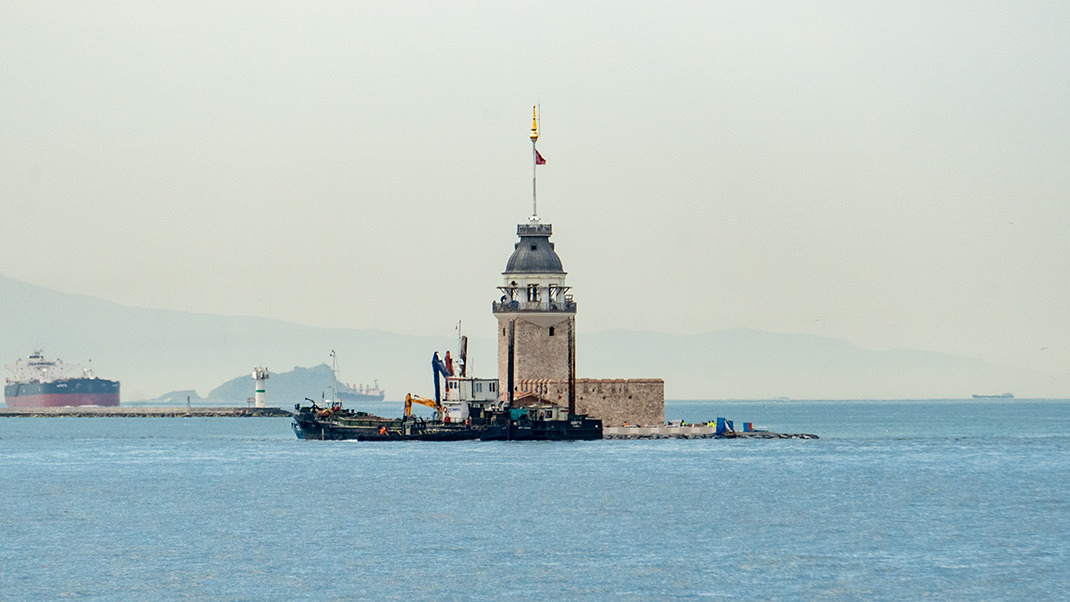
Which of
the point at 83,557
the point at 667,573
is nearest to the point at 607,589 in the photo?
the point at 667,573

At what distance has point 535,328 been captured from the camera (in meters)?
96.7

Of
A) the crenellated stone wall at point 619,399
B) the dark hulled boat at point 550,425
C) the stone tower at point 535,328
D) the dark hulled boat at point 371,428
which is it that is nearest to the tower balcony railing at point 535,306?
the stone tower at point 535,328

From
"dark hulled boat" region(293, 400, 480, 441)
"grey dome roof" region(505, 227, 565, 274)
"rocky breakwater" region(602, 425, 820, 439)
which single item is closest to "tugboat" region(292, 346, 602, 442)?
"dark hulled boat" region(293, 400, 480, 441)

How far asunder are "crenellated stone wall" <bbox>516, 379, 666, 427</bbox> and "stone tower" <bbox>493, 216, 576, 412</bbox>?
3.52 feet

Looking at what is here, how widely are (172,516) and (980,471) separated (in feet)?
140

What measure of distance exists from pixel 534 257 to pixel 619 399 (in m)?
10.8

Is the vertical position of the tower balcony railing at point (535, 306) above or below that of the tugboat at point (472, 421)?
above

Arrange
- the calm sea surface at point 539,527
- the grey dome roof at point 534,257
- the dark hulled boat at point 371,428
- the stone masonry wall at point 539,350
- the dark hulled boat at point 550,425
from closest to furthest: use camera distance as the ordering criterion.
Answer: the calm sea surface at point 539,527
the dark hulled boat at point 550,425
the stone masonry wall at point 539,350
the grey dome roof at point 534,257
the dark hulled boat at point 371,428

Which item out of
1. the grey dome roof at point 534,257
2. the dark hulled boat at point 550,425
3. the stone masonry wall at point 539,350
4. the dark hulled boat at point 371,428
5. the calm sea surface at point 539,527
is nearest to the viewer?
the calm sea surface at point 539,527

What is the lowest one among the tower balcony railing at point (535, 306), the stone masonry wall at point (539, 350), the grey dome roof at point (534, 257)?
the stone masonry wall at point (539, 350)

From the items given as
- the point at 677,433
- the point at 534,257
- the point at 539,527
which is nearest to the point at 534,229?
the point at 534,257

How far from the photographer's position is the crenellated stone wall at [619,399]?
97.4 metres

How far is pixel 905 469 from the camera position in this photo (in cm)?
7894

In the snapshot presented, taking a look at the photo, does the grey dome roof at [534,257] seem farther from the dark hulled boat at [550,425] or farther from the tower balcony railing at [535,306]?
the dark hulled boat at [550,425]
